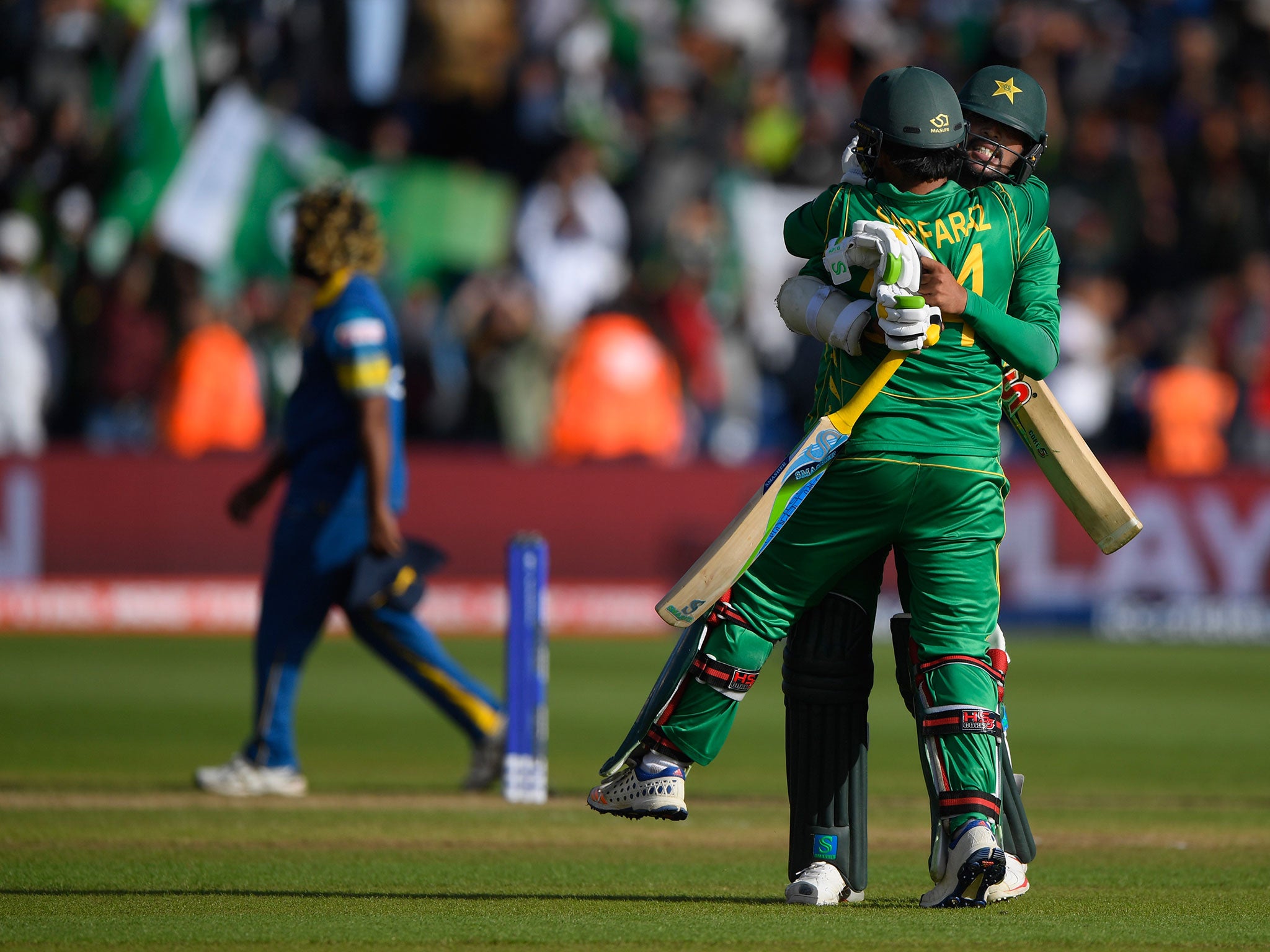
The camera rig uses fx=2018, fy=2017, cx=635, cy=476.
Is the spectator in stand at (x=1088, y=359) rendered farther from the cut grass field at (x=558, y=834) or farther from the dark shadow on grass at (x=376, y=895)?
the dark shadow on grass at (x=376, y=895)

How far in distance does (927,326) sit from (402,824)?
303 cm

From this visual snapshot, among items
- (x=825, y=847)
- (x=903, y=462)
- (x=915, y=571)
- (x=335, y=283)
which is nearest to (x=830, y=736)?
(x=825, y=847)

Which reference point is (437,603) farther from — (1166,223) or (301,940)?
(301,940)

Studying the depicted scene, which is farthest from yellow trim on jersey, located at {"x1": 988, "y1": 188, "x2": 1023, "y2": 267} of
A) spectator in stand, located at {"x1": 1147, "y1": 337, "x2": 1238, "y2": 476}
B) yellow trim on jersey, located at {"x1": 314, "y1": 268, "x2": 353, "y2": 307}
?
spectator in stand, located at {"x1": 1147, "y1": 337, "x2": 1238, "y2": 476}

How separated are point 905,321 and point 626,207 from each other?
13.7 meters

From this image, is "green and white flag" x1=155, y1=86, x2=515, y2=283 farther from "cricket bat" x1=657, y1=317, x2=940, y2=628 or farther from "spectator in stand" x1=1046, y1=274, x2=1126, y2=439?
"cricket bat" x1=657, y1=317, x2=940, y2=628

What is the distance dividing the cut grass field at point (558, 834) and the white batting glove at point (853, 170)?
6.57ft

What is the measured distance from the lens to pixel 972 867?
532 centimetres

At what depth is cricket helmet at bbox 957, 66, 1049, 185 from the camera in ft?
18.5

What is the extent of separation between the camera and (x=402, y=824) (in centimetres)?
723

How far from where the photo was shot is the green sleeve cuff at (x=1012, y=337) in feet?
17.6

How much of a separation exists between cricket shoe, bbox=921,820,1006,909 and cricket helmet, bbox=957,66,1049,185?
1837mm

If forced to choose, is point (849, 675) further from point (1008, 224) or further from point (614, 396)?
point (614, 396)

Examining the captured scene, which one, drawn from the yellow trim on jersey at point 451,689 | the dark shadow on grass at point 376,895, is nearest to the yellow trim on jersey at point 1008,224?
the dark shadow on grass at point 376,895
